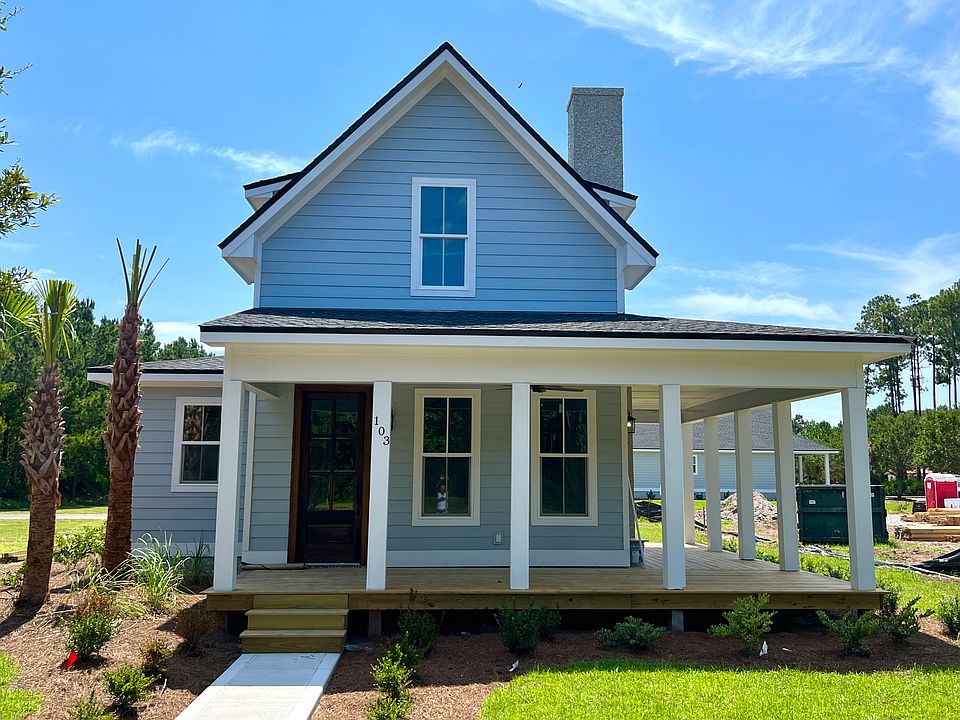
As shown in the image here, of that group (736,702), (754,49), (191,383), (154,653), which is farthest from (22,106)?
(754,49)

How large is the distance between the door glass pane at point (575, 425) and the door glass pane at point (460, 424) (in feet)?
4.52

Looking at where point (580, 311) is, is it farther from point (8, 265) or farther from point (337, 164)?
point (8, 265)

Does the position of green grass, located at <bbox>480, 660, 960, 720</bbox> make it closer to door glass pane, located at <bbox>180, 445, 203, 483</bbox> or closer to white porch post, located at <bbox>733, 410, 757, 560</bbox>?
white porch post, located at <bbox>733, 410, 757, 560</bbox>

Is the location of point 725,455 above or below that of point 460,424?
below

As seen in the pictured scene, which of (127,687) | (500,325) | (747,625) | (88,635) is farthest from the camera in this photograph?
(500,325)

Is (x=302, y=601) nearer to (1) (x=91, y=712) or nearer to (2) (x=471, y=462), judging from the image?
(1) (x=91, y=712)

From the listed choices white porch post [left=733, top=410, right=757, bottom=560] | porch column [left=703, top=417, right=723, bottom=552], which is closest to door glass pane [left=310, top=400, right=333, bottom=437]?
white porch post [left=733, top=410, right=757, bottom=560]

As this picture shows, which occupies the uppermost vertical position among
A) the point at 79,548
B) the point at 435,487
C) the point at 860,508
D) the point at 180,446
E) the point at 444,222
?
the point at 444,222

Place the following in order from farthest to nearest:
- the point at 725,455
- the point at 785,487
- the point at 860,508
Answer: the point at 725,455 → the point at 785,487 → the point at 860,508

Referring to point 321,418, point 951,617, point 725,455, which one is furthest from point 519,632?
point 725,455

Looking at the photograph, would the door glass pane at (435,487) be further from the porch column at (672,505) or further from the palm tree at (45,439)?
the palm tree at (45,439)

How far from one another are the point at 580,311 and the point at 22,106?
292 inches

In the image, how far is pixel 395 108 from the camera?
10.5 metres

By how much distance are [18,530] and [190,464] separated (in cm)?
1244
